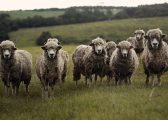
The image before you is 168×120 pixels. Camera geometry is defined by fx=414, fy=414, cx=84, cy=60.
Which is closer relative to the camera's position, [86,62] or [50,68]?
[50,68]

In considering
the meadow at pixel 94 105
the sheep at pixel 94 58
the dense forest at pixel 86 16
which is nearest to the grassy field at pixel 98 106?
the meadow at pixel 94 105

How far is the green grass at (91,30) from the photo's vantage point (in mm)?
Answer: 79700

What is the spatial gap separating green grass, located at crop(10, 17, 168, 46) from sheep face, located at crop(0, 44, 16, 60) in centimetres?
5991

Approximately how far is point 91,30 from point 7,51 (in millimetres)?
69625

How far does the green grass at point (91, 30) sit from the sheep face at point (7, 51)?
59915 mm

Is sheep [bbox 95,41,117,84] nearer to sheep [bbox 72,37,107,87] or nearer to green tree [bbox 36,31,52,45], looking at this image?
sheep [bbox 72,37,107,87]

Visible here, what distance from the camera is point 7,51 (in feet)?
53.8

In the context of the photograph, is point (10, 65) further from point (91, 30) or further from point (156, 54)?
point (91, 30)

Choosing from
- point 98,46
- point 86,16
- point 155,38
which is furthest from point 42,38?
point 155,38

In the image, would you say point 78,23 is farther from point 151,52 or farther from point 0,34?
point 151,52

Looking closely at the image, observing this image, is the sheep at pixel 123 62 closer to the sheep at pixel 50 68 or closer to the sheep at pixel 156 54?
the sheep at pixel 156 54

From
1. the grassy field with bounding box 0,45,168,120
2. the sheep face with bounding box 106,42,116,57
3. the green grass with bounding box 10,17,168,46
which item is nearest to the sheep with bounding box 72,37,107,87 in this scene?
the sheep face with bounding box 106,42,116,57

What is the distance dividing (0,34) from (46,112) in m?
61.9

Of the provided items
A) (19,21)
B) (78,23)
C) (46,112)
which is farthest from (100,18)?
(46,112)
